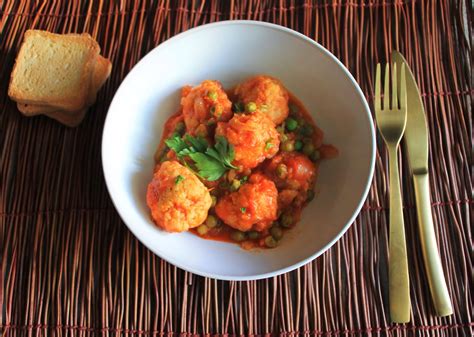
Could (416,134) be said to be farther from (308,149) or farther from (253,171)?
(253,171)

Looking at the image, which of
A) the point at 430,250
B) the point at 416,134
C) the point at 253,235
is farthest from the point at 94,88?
the point at 430,250

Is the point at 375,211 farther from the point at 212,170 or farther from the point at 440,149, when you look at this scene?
the point at 212,170

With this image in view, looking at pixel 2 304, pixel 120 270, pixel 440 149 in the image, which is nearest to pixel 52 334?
pixel 2 304

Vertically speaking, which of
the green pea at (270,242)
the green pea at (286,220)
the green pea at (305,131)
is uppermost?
the green pea at (305,131)

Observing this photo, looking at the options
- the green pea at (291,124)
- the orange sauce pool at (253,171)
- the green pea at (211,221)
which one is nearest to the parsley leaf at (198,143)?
the orange sauce pool at (253,171)

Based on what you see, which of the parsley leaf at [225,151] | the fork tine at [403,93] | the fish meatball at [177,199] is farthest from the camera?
the fork tine at [403,93]

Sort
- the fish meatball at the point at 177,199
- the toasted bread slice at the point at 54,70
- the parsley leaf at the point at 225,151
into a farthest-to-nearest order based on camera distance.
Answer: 1. the toasted bread slice at the point at 54,70
2. the parsley leaf at the point at 225,151
3. the fish meatball at the point at 177,199

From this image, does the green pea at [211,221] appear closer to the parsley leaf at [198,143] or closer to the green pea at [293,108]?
the parsley leaf at [198,143]
